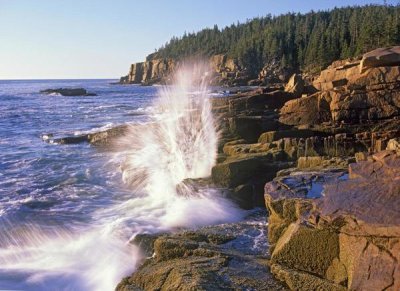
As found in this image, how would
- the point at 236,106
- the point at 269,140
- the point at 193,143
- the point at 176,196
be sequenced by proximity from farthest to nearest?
the point at 236,106
the point at 193,143
the point at 269,140
the point at 176,196

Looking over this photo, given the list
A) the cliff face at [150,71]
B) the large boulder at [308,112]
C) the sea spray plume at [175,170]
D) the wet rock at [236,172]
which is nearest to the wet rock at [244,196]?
the sea spray plume at [175,170]

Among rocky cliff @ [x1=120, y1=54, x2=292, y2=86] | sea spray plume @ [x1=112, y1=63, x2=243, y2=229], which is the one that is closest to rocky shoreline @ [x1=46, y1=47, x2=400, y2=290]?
sea spray plume @ [x1=112, y1=63, x2=243, y2=229]

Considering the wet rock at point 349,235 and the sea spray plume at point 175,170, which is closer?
the wet rock at point 349,235

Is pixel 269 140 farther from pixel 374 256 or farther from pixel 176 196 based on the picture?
pixel 374 256

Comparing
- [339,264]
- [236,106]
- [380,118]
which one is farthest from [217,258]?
[236,106]

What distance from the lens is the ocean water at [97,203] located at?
7094mm

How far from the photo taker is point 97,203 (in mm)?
10977

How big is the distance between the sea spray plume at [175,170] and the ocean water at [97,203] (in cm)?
3

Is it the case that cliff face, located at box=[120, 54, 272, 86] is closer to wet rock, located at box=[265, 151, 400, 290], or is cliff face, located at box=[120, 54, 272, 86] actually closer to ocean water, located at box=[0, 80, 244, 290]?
ocean water, located at box=[0, 80, 244, 290]

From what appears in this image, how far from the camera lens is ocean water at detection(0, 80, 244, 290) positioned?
7094mm

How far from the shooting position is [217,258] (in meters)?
5.46

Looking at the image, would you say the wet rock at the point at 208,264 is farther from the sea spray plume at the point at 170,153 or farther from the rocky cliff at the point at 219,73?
the rocky cliff at the point at 219,73

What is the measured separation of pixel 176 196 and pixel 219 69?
4063 inches

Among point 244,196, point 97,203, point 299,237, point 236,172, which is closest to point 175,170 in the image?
point 97,203
